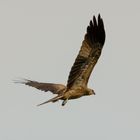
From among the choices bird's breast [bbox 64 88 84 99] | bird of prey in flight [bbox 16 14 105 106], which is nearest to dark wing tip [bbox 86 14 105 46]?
bird of prey in flight [bbox 16 14 105 106]

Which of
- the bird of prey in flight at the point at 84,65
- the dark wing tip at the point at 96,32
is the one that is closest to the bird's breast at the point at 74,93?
the bird of prey in flight at the point at 84,65

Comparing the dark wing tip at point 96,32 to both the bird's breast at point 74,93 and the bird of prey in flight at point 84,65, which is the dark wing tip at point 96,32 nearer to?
the bird of prey in flight at point 84,65

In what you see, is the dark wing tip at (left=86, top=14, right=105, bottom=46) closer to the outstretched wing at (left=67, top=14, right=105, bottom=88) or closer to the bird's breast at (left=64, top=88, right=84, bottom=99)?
the outstretched wing at (left=67, top=14, right=105, bottom=88)

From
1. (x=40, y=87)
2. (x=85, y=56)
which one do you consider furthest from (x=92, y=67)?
(x=40, y=87)

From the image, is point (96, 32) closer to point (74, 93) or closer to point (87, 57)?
point (87, 57)

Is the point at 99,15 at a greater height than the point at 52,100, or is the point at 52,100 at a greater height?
the point at 99,15

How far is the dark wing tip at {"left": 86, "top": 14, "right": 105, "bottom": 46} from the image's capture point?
31750mm

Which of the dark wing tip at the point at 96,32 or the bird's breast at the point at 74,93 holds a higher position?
the dark wing tip at the point at 96,32

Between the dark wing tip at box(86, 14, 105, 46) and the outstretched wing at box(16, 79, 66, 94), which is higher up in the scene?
the dark wing tip at box(86, 14, 105, 46)

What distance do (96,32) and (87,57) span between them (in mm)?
719

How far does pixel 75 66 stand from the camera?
106 feet

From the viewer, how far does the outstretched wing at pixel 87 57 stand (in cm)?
3216

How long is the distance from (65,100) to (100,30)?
1.93 m

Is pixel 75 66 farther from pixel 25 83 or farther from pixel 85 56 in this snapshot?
pixel 25 83
